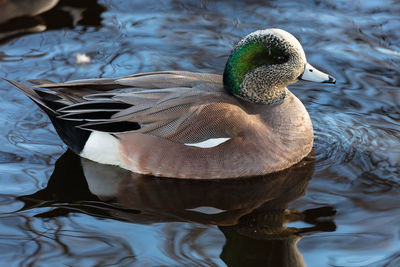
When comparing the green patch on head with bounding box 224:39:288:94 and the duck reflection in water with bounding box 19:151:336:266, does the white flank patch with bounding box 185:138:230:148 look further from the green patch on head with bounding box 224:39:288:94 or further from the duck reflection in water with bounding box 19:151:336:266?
the green patch on head with bounding box 224:39:288:94

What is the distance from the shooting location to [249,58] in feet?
16.4

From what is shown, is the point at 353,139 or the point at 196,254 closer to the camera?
the point at 196,254

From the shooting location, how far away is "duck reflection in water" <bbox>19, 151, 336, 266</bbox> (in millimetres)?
4250

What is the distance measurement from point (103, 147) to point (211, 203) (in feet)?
3.00

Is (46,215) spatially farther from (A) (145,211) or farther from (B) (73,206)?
(A) (145,211)

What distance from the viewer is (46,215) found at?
4516 mm

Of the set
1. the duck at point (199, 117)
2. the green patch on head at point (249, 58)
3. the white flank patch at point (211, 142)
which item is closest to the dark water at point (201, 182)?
the duck at point (199, 117)

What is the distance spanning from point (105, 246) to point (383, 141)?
2299mm

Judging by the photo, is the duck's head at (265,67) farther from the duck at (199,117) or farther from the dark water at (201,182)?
the dark water at (201,182)

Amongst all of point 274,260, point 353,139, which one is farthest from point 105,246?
point 353,139

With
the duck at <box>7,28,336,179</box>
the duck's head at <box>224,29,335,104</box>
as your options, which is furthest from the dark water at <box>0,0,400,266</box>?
the duck's head at <box>224,29,335,104</box>

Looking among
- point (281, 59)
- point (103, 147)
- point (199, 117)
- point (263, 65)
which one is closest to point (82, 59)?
point (103, 147)

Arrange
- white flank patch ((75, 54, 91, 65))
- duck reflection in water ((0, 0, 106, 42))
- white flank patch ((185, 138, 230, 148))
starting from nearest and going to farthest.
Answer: white flank patch ((185, 138, 230, 148))
white flank patch ((75, 54, 91, 65))
duck reflection in water ((0, 0, 106, 42))

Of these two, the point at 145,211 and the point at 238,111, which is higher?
the point at 238,111
